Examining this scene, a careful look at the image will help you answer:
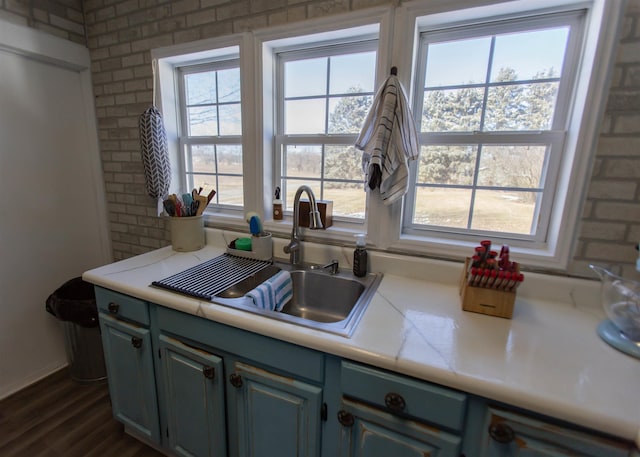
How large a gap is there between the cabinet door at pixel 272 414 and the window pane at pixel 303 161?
105 cm

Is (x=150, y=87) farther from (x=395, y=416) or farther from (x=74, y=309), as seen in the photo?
(x=395, y=416)

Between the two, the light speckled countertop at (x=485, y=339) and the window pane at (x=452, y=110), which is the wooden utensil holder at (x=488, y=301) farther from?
the window pane at (x=452, y=110)

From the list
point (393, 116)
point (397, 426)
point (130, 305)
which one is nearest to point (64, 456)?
point (130, 305)

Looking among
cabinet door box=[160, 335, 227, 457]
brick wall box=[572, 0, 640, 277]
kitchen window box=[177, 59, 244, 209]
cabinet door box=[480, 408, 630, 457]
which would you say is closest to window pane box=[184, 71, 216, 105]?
kitchen window box=[177, 59, 244, 209]

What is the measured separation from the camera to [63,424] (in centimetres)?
159

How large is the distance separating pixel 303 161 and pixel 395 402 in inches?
50.0

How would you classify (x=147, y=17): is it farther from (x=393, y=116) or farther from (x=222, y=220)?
(x=393, y=116)

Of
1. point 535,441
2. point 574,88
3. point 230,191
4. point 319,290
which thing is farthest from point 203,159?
point 535,441

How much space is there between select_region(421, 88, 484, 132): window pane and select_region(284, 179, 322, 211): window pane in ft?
2.07

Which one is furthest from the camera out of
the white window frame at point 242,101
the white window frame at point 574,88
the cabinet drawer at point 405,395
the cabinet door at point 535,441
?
the white window frame at point 242,101

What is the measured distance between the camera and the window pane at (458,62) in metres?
1.28

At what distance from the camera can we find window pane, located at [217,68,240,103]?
1.76m

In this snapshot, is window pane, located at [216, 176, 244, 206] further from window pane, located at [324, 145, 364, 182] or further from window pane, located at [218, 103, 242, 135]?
window pane, located at [324, 145, 364, 182]

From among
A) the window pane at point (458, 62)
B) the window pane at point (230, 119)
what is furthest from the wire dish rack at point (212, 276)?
the window pane at point (458, 62)
